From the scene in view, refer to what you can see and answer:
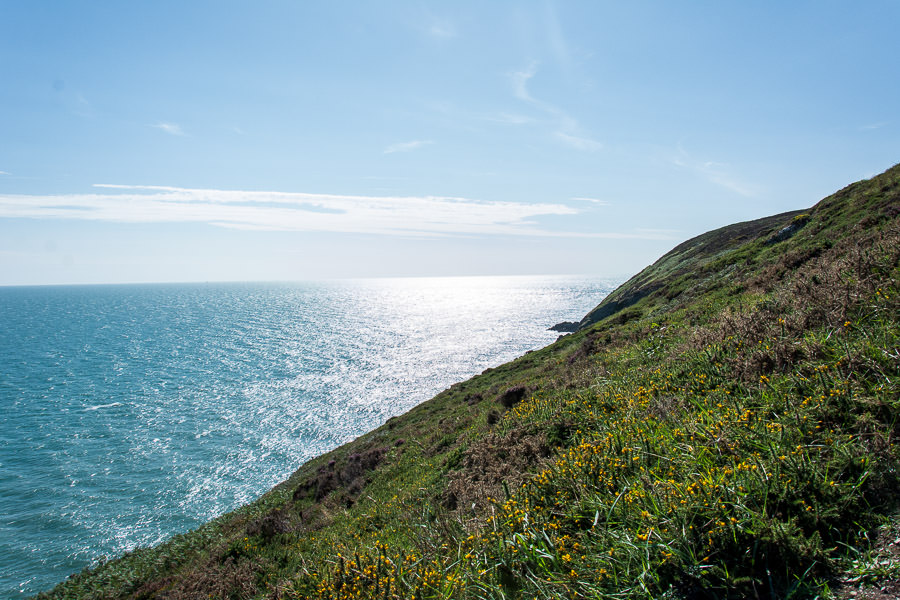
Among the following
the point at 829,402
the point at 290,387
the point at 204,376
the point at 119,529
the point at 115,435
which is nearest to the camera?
the point at 829,402

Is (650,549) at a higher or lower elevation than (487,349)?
higher

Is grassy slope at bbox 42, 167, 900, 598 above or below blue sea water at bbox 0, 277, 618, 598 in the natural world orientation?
above

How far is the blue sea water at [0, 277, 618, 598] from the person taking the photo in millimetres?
30406

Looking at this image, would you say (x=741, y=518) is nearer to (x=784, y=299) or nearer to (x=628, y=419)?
(x=628, y=419)

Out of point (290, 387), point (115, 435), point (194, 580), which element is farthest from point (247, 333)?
point (194, 580)

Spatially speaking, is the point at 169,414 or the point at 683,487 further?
the point at 169,414

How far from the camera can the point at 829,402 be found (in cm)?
541

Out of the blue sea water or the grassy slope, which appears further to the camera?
the blue sea water

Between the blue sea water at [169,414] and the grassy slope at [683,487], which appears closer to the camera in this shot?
the grassy slope at [683,487]

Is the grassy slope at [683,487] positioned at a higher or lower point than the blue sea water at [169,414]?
higher

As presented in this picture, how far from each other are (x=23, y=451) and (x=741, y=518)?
204 ft

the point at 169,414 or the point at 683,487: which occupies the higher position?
the point at 683,487

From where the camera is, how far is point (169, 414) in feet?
174

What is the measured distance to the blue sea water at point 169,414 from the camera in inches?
1197
